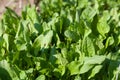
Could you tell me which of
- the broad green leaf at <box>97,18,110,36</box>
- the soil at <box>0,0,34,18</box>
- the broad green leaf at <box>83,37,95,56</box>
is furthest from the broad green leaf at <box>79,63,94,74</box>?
the soil at <box>0,0,34,18</box>

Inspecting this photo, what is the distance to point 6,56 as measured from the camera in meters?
2.61

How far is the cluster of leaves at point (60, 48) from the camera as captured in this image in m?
2.40

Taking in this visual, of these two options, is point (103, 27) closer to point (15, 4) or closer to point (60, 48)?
point (60, 48)

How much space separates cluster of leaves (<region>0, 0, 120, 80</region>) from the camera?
240cm

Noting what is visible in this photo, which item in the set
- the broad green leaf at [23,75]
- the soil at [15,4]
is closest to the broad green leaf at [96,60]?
the broad green leaf at [23,75]

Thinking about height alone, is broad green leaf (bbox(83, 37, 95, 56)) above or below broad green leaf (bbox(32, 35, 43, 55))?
below

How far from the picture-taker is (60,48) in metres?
2.79

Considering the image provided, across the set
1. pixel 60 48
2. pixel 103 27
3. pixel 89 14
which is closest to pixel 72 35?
pixel 60 48

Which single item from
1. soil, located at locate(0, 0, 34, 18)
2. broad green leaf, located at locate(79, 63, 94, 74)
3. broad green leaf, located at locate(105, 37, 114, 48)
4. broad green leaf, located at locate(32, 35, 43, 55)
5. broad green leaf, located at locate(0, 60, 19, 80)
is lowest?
broad green leaf, located at locate(79, 63, 94, 74)

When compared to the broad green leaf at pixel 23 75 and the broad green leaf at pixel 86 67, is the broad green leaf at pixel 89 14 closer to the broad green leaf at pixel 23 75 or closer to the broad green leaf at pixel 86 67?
the broad green leaf at pixel 86 67

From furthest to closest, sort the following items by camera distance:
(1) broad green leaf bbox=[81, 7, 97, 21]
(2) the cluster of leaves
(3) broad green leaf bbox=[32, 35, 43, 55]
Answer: (1) broad green leaf bbox=[81, 7, 97, 21] < (3) broad green leaf bbox=[32, 35, 43, 55] < (2) the cluster of leaves

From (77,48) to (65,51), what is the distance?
127 mm

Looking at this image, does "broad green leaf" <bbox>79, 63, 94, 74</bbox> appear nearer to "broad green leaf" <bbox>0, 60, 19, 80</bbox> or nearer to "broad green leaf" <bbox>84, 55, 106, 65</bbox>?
"broad green leaf" <bbox>84, 55, 106, 65</bbox>

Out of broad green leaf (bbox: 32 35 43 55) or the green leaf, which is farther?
the green leaf
